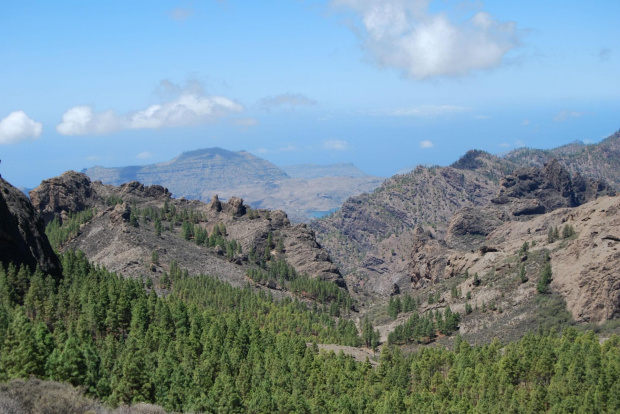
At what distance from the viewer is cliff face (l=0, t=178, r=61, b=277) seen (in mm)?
114562

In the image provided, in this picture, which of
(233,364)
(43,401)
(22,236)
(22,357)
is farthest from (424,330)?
(43,401)

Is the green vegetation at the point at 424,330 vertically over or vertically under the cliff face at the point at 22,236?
under

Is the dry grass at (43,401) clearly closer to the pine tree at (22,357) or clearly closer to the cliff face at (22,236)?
the pine tree at (22,357)

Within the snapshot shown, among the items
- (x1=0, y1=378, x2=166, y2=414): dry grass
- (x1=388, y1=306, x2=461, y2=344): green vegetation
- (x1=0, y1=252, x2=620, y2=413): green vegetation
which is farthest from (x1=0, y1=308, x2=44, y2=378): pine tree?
(x1=388, y1=306, x2=461, y2=344): green vegetation

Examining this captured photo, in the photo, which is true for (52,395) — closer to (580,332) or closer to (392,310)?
(580,332)

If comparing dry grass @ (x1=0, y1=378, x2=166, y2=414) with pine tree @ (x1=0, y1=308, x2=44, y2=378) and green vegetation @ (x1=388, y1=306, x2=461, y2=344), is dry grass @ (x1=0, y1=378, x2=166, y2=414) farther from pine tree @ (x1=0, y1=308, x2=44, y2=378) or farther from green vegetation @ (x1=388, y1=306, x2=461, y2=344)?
green vegetation @ (x1=388, y1=306, x2=461, y2=344)

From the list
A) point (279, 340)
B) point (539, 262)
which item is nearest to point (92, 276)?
point (279, 340)

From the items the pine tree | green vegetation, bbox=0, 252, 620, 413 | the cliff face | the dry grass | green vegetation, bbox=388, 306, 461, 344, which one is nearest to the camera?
the dry grass

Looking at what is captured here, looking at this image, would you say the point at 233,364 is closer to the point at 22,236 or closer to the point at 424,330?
the point at 22,236

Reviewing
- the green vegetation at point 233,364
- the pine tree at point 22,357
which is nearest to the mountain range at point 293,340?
the pine tree at point 22,357

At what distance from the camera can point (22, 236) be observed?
12206 cm

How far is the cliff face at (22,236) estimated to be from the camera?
11456 cm

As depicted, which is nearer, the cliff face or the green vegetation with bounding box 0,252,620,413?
the green vegetation with bounding box 0,252,620,413

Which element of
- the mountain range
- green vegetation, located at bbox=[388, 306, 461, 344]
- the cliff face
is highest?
the cliff face
